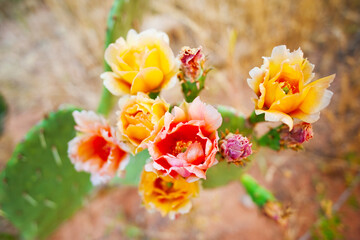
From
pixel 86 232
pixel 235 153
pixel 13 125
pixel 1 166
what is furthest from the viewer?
pixel 13 125

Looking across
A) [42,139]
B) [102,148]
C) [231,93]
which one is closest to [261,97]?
[102,148]

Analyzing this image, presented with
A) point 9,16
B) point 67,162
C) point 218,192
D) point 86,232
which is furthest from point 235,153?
point 9,16

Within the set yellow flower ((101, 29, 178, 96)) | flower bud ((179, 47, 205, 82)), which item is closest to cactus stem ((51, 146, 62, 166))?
yellow flower ((101, 29, 178, 96))

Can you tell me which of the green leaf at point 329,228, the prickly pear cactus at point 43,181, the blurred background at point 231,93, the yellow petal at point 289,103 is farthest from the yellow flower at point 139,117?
the green leaf at point 329,228

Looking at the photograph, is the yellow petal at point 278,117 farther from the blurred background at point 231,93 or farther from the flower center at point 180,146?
the blurred background at point 231,93

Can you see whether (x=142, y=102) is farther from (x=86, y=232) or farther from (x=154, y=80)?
(x=86, y=232)

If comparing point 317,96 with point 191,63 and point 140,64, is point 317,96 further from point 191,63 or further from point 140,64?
point 140,64
